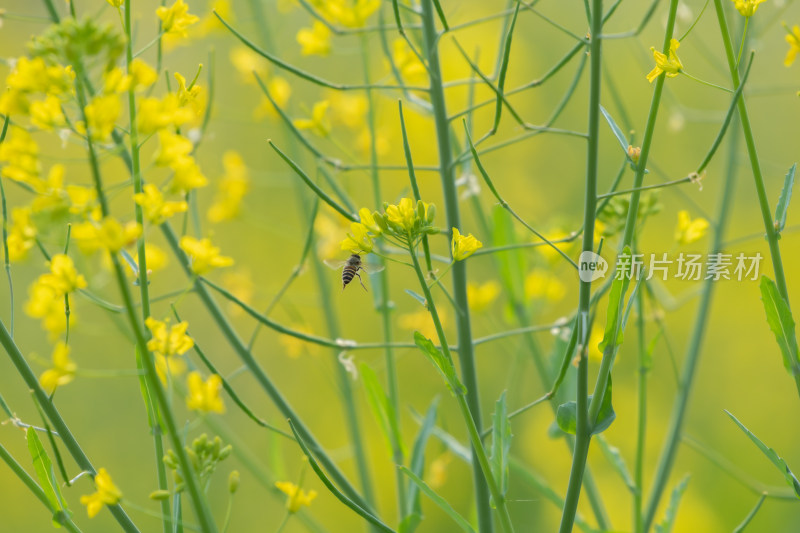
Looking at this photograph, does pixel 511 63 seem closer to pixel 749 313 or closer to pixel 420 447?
pixel 749 313

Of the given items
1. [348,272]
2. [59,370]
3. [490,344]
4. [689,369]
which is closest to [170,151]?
[59,370]

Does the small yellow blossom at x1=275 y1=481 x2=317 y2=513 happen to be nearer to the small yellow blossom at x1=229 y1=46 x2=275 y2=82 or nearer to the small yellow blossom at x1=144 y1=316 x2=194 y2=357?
the small yellow blossom at x1=144 y1=316 x2=194 y2=357

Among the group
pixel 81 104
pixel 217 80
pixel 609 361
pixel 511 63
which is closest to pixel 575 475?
pixel 609 361

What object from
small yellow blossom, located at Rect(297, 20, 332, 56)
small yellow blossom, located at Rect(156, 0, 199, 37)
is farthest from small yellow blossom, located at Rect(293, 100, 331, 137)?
small yellow blossom, located at Rect(156, 0, 199, 37)

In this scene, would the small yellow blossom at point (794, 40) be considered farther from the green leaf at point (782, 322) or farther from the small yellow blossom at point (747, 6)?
the green leaf at point (782, 322)

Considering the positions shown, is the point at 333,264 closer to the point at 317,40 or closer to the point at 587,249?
the point at 317,40
